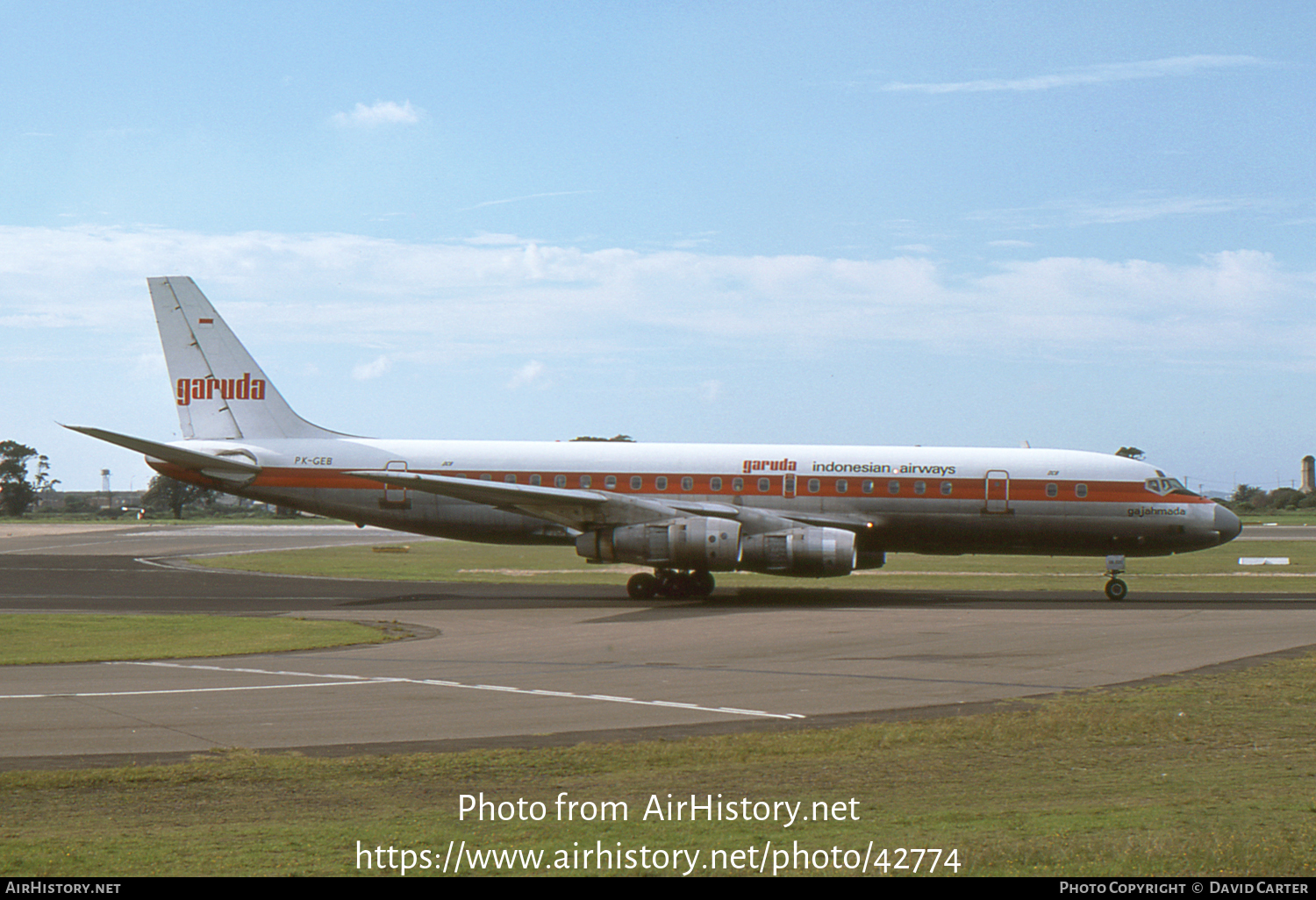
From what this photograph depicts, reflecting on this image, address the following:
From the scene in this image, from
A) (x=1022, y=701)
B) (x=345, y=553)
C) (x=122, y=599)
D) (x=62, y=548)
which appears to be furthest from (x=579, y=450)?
(x=62, y=548)

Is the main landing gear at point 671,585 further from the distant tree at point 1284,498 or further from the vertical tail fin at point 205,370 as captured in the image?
the distant tree at point 1284,498

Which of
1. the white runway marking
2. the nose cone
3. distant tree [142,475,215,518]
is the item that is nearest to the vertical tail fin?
the white runway marking

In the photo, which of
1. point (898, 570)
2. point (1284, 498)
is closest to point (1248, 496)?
point (1284, 498)

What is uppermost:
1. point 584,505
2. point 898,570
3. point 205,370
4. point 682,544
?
point 205,370

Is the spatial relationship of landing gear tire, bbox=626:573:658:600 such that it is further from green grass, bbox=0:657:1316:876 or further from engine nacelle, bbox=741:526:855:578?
green grass, bbox=0:657:1316:876

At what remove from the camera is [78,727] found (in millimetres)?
12047

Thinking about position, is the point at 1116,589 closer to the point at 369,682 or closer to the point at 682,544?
the point at 682,544

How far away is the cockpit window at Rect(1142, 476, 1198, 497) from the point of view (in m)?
30.4

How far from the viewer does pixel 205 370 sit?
34.2 m

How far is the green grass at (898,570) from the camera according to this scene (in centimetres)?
3553

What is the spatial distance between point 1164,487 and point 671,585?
13.3 metres

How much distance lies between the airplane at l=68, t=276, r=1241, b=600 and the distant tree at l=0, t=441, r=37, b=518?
451 feet

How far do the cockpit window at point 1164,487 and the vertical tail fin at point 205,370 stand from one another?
22.5 metres

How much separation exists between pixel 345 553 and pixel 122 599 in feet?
71.4
